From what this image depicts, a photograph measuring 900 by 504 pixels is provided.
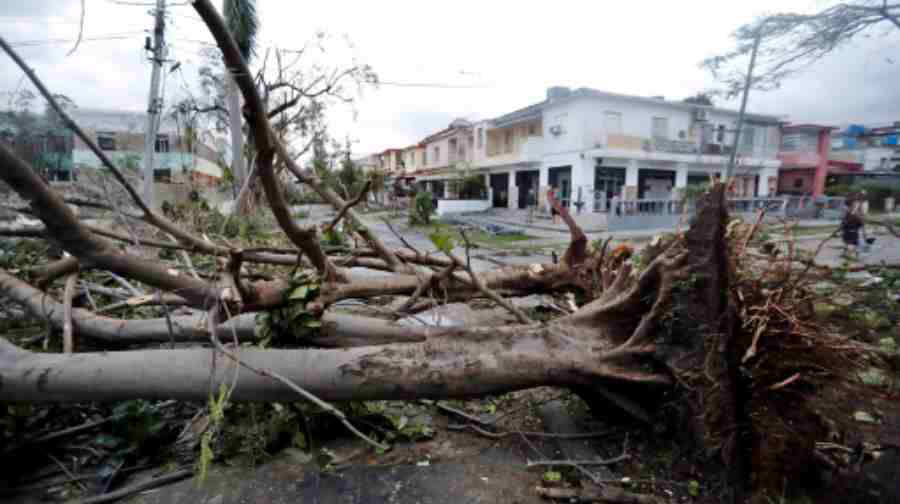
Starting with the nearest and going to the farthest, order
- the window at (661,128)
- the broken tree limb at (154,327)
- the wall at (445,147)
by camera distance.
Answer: the broken tree limb at (154,327) < the window at (661,128) < the wall at (445,147)

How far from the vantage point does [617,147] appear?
1798cm

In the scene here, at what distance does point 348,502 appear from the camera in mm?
1866

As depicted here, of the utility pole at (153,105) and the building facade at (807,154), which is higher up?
the building facade at (807,154)

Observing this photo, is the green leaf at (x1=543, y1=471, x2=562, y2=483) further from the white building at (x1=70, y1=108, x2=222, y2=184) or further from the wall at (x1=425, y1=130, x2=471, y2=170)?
the wall at (x1=425, y1=130, x2=471, y2=170)

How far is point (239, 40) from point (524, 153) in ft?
45.6

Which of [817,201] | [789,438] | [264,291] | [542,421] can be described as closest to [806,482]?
[789,438]

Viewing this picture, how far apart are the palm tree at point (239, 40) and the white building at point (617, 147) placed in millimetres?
12317

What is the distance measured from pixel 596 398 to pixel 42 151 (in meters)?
4.11

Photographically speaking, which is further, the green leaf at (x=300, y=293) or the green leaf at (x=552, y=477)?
the green leaf at (x=300, y=293)

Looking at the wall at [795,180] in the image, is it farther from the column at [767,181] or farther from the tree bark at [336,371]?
the tree bark at [336,371]

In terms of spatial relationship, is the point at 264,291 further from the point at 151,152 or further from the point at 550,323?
the point at 151,152

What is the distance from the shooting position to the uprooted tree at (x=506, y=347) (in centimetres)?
170

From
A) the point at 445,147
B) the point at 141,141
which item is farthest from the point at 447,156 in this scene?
the point at 141,141

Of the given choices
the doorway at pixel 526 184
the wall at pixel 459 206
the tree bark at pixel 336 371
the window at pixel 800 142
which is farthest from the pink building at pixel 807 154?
the tree bark at pixel 336 371
